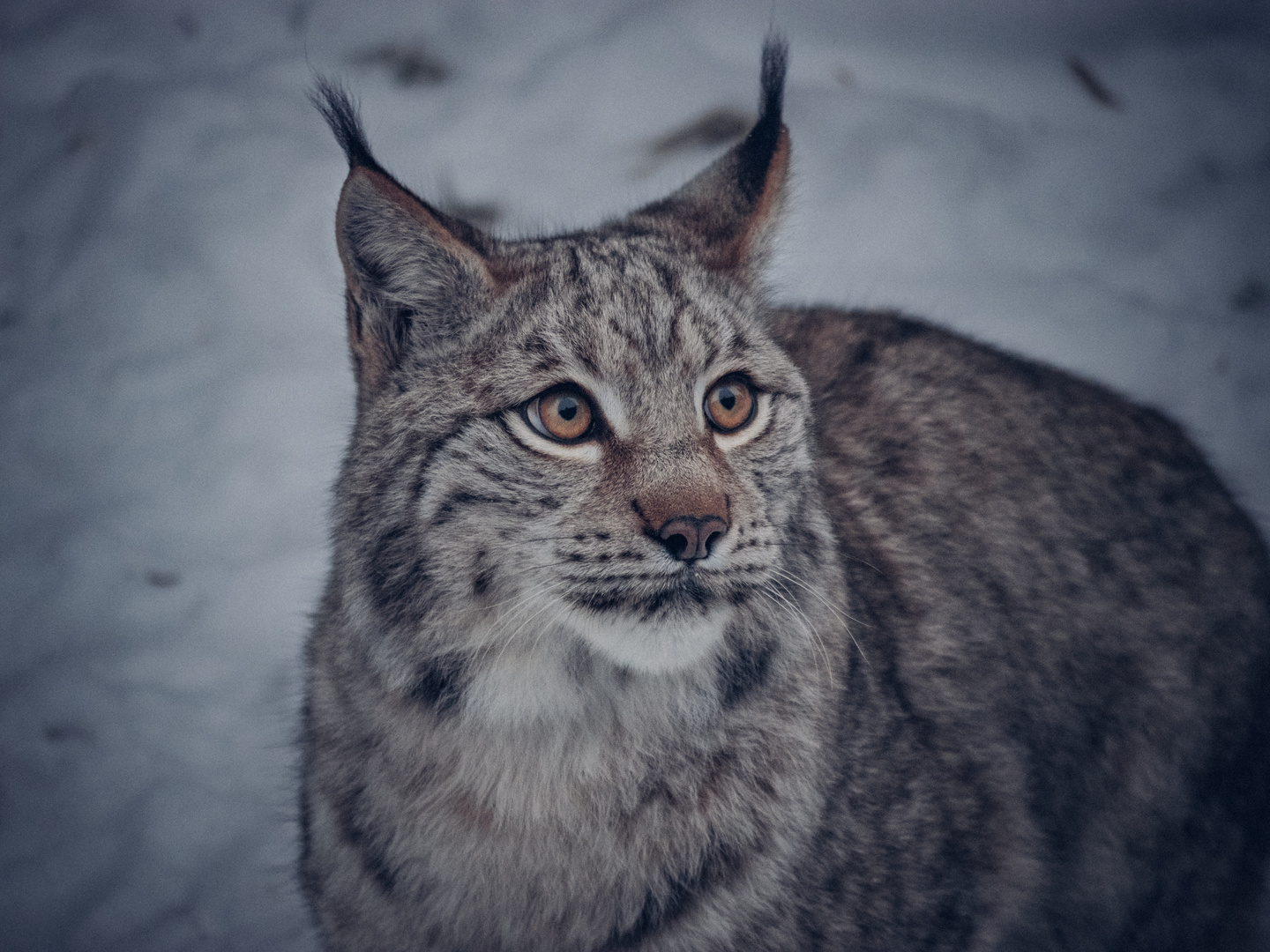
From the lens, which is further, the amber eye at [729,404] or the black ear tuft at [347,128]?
the amber eye at [729,404]

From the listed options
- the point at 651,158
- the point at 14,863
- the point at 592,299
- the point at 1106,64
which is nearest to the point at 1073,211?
the point at 1106,64

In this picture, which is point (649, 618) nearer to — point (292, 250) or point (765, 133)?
point (765, 133)

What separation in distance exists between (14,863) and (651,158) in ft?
13.4

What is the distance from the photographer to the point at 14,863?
304 cm

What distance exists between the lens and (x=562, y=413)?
1967 mm

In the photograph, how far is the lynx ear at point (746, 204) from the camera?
7.51 ft

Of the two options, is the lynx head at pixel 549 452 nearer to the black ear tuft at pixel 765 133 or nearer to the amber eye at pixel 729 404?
the amber eye at pixel 729 404

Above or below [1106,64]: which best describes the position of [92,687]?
below

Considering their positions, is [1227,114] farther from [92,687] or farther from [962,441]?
[92,687]

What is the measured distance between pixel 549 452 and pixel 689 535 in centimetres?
36

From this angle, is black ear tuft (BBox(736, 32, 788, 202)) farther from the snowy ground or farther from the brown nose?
the snowy ground

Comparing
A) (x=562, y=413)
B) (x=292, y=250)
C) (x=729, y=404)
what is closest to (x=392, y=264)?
(x=562, y=413)

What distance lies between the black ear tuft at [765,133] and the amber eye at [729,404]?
55 cm

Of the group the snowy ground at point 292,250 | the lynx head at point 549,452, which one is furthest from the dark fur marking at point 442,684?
the snowy ground at point 292,250
